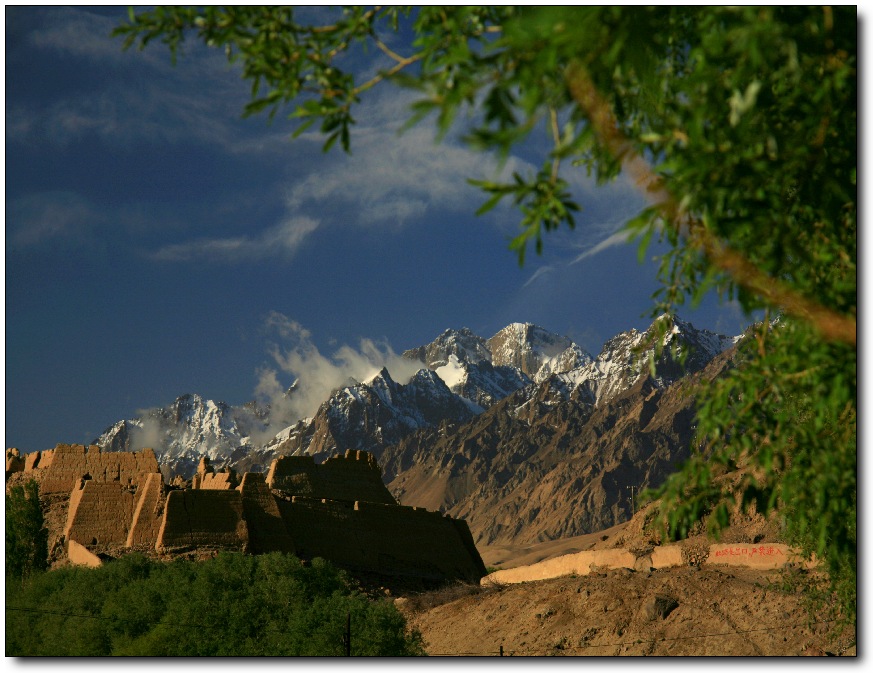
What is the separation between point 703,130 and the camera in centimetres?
551

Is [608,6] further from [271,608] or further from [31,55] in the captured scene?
[271,608]

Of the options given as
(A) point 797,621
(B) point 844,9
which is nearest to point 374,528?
(A) point 797,621

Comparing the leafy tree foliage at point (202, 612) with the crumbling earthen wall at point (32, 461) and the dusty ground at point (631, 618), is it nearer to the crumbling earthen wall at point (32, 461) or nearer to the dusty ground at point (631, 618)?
the dusty ground at point (631, 618)

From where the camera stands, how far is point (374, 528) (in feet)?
124

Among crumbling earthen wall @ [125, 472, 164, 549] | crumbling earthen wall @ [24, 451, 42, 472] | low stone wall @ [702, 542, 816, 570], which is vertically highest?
low stone wall @ [702, 542, 816, 570]

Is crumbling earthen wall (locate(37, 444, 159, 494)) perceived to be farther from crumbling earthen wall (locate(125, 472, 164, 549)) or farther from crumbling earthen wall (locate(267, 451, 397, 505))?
crumbling earthen wall (locate(267, 451, 397, 505))

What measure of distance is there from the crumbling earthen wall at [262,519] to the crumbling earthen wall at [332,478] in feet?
20.6

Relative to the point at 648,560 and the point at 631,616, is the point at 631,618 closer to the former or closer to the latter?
the point at 631,616

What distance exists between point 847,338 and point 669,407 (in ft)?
533

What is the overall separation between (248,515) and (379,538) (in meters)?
7.28

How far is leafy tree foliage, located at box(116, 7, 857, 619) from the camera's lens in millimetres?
5059

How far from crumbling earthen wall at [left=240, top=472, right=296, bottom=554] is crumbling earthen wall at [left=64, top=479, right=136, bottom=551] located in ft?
13.0

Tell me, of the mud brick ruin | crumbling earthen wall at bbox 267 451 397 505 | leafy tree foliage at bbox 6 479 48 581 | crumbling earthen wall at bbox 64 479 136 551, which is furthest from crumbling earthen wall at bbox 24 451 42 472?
crumbling earthen wall at bbox 267 451 397 505

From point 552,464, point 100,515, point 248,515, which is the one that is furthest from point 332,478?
point 552,464
